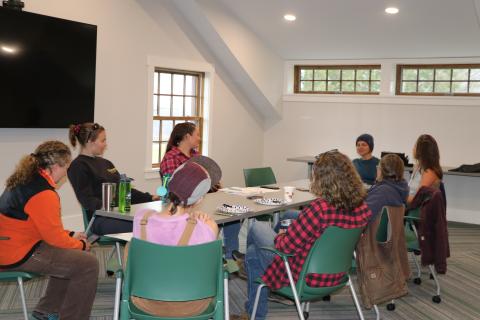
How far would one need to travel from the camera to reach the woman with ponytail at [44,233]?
342 centimetres

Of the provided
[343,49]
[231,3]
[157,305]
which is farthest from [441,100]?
[157,305]

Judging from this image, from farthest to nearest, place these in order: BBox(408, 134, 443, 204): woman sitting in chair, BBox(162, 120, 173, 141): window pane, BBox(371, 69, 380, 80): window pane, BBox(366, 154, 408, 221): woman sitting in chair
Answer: BBox(371, 69, 380, 80): window pane, BBox(162, 120, 173, 141): window pane, BBox(408, 134, 443, 204): woman sitting in chair, BBox(366, 154, 408, 221): woman sitting in chair

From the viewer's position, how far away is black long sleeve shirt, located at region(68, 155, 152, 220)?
14.7 ft

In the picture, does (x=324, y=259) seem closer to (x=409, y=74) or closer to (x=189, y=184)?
(x=189, y=184)

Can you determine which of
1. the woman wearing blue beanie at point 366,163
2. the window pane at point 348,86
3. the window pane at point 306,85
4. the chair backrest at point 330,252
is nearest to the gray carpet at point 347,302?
the chair backrest at point 330,252

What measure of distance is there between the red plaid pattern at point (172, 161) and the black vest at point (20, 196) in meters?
1.99

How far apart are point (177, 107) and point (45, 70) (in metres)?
2.40

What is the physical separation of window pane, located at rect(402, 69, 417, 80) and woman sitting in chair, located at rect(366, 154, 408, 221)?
450cm

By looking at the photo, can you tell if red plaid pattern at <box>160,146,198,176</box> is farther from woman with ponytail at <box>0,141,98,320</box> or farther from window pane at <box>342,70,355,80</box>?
window pane at <box>342,70,355,80</box>

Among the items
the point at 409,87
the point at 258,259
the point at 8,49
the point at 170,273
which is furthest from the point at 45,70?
the point at 409,87

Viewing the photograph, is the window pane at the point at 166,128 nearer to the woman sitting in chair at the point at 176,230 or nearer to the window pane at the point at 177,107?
the window pane at the point at 177,107

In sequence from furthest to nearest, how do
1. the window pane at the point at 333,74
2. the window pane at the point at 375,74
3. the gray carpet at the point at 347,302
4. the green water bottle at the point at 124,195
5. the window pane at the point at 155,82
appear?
the window pane at the point at 333,74, the window pane at the point at 375,74, the window pane at the point at 155,82, the gray carpet at the point at 347,302, the green water bottle at the point at 124,195

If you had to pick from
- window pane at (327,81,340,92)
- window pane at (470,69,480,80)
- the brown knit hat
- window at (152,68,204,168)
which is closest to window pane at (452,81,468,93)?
window pane at (470,69,480,80)

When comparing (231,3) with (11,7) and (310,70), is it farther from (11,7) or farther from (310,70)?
(11,7)
